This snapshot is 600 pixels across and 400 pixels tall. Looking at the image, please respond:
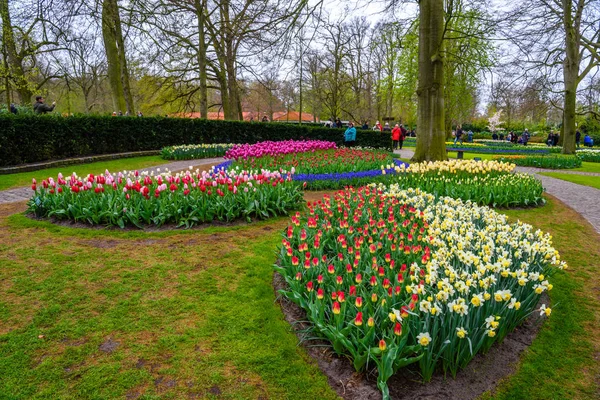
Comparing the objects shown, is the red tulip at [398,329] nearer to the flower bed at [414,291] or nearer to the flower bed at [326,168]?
the flower bed at [414,291]

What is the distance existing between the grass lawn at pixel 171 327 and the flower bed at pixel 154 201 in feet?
1.99

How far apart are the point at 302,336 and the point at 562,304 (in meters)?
2.46

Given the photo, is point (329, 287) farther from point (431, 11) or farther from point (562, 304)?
point (431, 11)

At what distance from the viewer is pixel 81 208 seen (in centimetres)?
535

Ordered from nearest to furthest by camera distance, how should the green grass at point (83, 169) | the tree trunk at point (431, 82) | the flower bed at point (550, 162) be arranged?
the green grass at point (83, 169) < the tree trunk at point (431, 82) < the flower bed at point (550, 162)

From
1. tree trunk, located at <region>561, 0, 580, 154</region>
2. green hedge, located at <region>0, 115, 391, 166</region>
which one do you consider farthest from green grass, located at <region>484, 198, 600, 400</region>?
tree trunk, located at <region>561, 0, 580, 154</region>

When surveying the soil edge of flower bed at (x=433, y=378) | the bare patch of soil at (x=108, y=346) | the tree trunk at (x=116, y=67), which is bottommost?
the soil edge of flower bed at (x=433, y=378)

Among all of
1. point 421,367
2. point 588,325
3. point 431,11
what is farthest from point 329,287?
point 431,11

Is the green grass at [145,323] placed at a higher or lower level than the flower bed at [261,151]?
lower

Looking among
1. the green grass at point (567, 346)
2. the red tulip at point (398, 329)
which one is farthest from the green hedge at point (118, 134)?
the green grass at point (567, 346)

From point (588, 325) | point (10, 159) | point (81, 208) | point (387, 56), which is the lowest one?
point (588, 325)

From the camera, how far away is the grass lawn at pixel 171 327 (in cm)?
234

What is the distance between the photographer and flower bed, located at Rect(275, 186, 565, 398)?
2.32 metres

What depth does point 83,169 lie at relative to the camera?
10.8 meters
